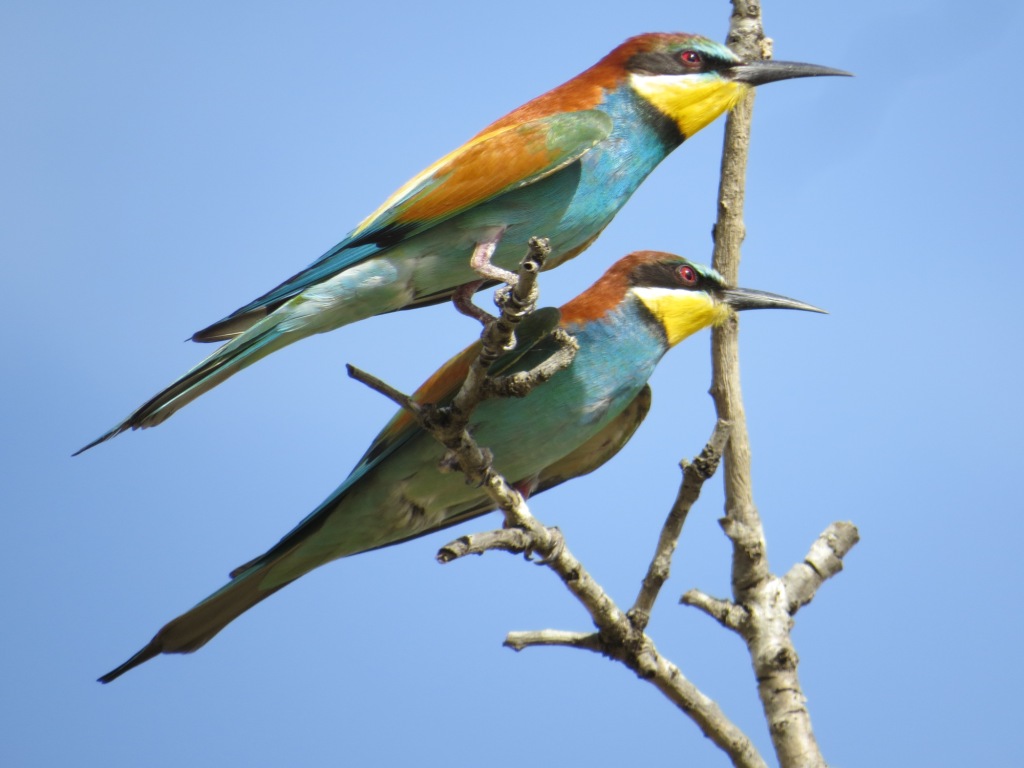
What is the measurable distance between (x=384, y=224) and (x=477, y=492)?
0.92m

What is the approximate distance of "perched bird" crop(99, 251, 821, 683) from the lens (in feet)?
11.8

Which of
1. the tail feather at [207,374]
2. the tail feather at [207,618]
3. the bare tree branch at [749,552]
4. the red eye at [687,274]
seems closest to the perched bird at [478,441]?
the tail feather at [207,618]

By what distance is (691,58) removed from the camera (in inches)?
155

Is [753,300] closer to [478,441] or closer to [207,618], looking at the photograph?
[478,441]

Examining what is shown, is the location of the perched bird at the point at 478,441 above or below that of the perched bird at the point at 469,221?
below

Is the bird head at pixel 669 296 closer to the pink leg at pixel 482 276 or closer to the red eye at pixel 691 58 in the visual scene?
the pink leg at pixel 482 276

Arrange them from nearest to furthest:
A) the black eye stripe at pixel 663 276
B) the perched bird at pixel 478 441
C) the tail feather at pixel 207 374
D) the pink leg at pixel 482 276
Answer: the tail feather at pixel 207 374 < the pink leg at pixel 482 276 < the perched bird at pixel 478 441 < the black eye stripe at pixel 663 276

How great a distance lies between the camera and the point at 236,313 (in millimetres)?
3402

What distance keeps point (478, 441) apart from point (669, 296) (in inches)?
35.0

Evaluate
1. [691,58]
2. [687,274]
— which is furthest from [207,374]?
[691,58]

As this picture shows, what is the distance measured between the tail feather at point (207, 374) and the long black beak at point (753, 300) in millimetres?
1647

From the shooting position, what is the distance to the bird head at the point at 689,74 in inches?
148

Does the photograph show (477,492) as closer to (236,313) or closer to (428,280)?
(428,280)

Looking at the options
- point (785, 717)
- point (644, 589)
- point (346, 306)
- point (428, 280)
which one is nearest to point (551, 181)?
point (428, 280)
